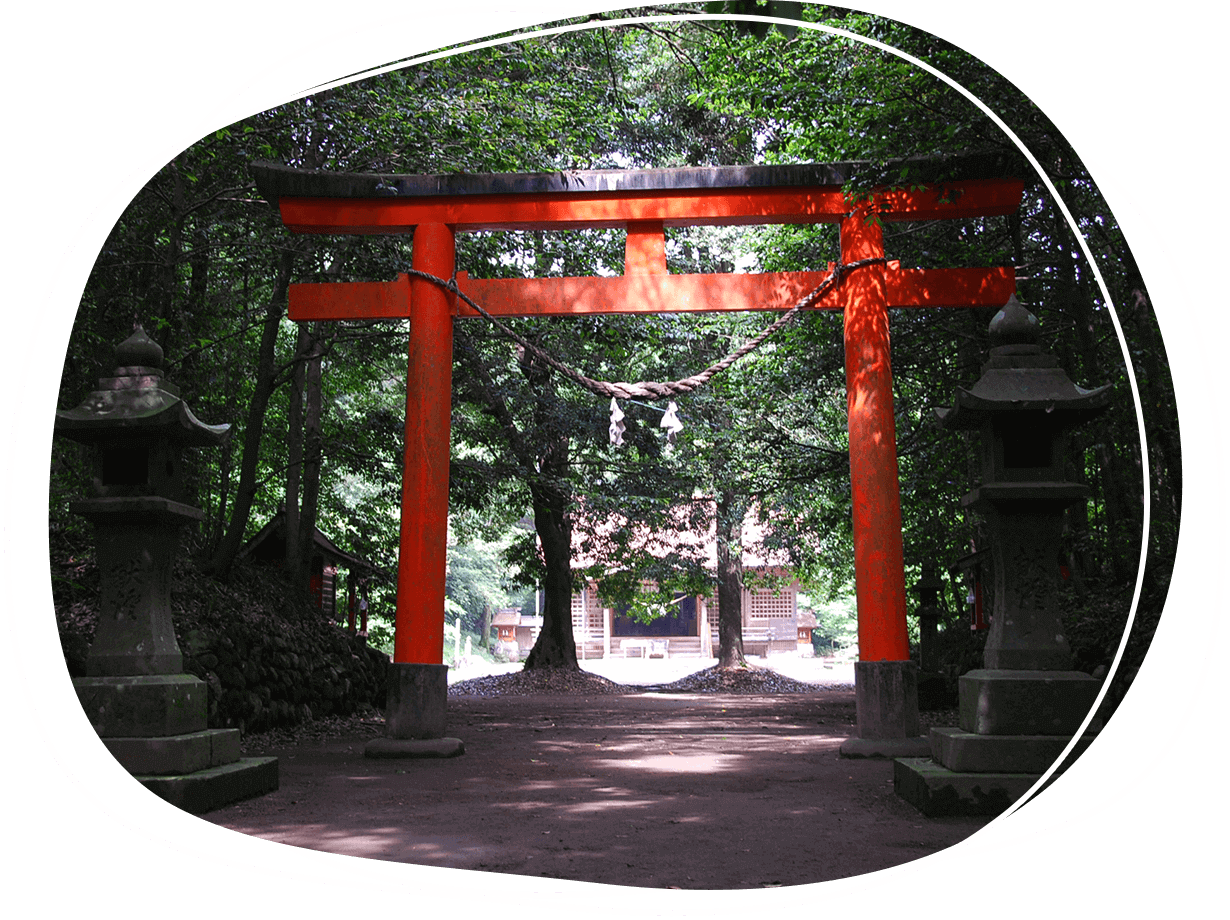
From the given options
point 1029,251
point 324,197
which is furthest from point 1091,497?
point 324,197

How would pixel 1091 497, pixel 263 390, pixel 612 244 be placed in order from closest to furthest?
pixel 1091 497
pixel 263 390
pixel 612 244

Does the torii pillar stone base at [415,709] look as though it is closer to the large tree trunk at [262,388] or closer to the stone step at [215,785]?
the stone step at [215,785]

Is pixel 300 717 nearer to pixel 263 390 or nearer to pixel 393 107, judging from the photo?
pixel 263 390

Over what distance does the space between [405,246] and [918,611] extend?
20.1 ft

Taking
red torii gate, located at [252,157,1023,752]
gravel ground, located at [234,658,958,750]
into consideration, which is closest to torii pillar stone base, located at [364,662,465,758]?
red torii gate, located at [252,157,1023,752]

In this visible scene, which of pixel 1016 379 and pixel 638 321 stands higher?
pixel 638 321

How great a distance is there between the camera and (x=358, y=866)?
2932 mm

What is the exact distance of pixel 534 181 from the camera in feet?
19.2

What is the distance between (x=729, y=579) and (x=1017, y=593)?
38.4ft

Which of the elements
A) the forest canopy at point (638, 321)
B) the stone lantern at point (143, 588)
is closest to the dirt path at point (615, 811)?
the stone lantern at point (143, 588)

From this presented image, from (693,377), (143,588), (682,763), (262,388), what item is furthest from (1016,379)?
(262,388)

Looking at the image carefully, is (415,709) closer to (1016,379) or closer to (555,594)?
(1016,379)

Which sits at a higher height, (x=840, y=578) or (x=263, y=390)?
(x=263, y=390)

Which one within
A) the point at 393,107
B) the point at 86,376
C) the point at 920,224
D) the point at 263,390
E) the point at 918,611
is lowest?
the point at 918,611
